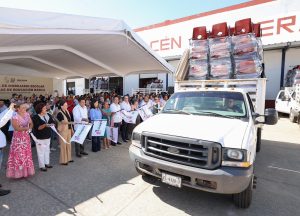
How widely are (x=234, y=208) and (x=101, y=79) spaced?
25632 millimetres

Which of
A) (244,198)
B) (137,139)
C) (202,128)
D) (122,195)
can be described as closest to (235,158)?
(202,128)

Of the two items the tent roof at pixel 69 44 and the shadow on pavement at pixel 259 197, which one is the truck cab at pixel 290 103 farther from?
the shadow on pavement at pixel 259 197

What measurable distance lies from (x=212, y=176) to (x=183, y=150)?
0.57 metres

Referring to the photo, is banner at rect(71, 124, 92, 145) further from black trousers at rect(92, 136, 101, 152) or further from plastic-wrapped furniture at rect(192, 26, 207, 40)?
plastic-wrapped furniture at rect(192, 26, 207, 40)

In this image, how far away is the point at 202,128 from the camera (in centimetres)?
345

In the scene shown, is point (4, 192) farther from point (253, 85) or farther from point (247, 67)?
point (247, 67)

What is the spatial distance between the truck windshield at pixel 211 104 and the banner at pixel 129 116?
3152mm

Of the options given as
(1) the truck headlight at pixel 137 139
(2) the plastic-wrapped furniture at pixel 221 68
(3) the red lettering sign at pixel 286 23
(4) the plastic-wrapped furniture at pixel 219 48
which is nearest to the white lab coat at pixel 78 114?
(1) the truck headlight at pixel 137 139

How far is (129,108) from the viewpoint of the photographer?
8250 millimetres

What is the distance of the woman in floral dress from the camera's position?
14.4ft

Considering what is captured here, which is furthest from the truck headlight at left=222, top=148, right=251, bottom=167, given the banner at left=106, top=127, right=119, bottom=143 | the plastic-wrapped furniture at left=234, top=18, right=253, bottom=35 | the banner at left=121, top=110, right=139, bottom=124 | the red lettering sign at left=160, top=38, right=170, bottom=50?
the red lettering sign at left=160, top=38, right=170, bottom=50

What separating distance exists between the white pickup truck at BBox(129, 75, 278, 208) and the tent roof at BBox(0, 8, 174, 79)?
176 inches

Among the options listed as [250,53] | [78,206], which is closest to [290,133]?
[250,53]

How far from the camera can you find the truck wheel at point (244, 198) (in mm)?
3360
